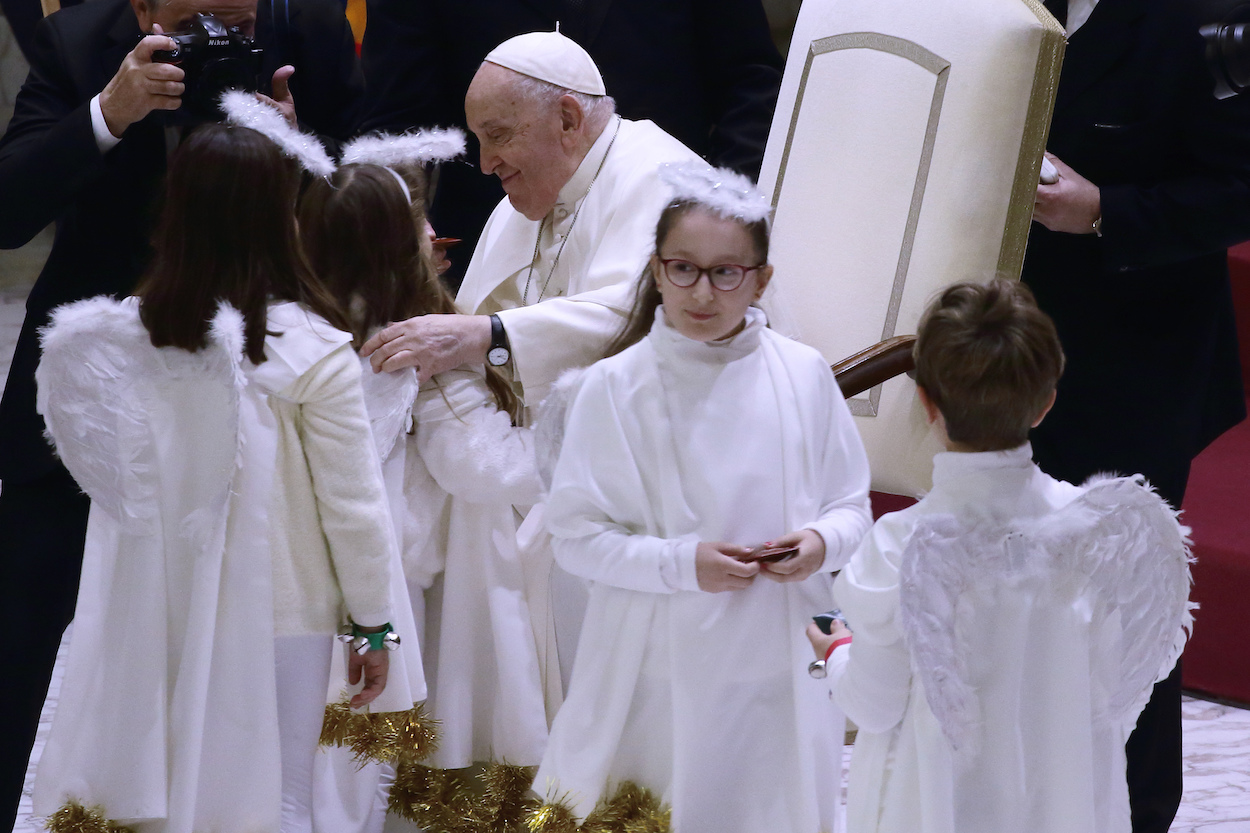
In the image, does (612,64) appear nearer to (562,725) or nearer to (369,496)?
(369,496)

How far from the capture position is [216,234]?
2475mm

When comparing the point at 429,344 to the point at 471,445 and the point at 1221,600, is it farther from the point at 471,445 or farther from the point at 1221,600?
the point at 1221,600

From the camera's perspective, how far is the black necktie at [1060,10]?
10.2 ft

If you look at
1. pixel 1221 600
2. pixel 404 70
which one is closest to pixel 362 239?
pixel 404 70

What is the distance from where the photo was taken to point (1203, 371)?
3082 mm

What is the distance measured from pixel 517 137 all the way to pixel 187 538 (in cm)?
112

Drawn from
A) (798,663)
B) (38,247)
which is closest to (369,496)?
(798,663)

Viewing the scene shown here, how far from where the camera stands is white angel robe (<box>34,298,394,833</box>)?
242 cm

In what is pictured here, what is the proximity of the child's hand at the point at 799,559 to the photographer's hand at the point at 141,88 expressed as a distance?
4.68 ft

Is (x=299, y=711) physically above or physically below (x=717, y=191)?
below

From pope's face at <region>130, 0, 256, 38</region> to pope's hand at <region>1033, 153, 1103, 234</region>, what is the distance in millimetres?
1591

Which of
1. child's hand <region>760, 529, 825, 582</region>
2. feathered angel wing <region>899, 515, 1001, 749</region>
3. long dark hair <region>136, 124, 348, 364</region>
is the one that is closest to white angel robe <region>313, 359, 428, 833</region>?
long dark hair <region>136, 124, 348, 364</region>

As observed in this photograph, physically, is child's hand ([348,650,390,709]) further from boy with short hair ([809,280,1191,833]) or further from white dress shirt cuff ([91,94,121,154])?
white dress shirt cuff ([91,94,121,154])

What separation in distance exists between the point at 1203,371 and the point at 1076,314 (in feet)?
0.93
